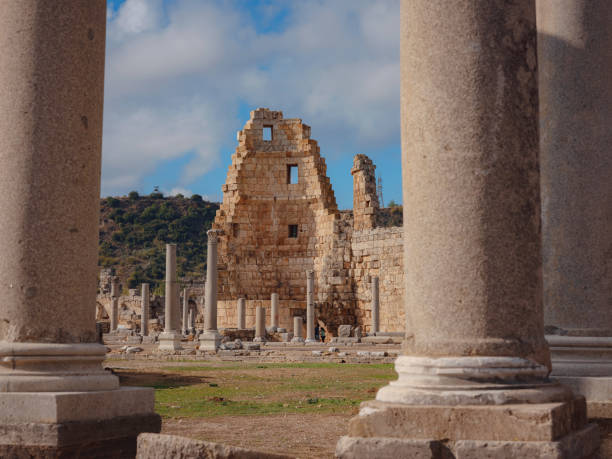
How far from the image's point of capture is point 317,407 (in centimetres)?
938

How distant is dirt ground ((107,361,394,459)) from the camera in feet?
23.1

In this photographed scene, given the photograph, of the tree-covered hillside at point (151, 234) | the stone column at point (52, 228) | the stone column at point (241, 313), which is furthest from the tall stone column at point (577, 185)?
the tree-covered hillside at point (151, 234)

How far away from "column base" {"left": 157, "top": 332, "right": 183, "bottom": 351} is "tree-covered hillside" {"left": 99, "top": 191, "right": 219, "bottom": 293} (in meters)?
43.7

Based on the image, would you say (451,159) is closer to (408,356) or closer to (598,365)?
(408,356)

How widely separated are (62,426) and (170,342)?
18.7 metres

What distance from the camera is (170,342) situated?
23.5 metres

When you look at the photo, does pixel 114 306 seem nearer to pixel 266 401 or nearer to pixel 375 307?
pixel 375 307

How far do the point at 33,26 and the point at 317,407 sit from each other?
559cm

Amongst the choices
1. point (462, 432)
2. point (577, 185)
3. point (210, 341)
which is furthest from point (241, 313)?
point (462, 432)

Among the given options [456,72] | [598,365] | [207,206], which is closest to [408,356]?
[456,72]

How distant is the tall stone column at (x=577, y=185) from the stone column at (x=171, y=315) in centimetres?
1816

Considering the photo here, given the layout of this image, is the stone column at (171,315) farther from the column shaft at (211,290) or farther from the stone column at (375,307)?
the stone column at (375,307)

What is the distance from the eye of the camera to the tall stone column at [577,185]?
239 inches

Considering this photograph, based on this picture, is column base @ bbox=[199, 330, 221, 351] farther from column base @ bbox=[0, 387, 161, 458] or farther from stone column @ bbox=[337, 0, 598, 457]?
stone column @ bbox=[337, 0, 598, 457]
